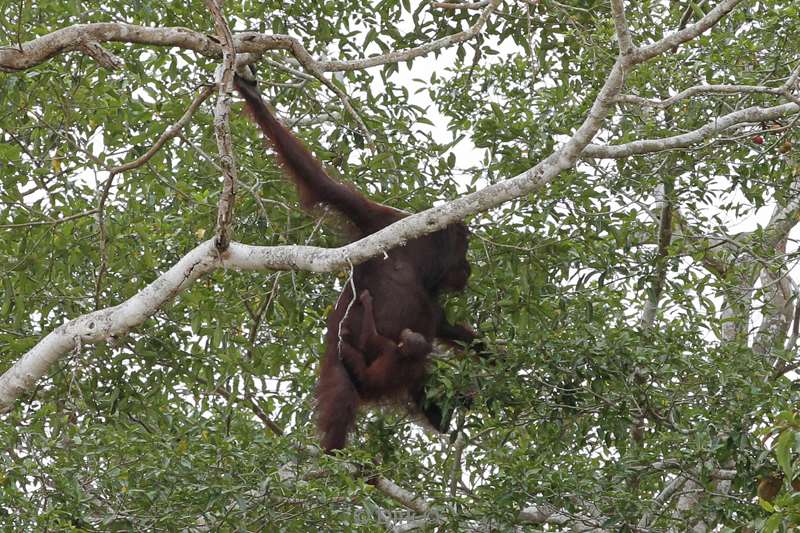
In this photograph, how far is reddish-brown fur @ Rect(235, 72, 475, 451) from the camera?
18.7 feet

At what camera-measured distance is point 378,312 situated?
621 cm

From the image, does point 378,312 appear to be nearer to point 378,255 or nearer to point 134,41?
point 378,255

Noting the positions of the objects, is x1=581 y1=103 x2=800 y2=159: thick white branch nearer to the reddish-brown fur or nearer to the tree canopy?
the tree canopy

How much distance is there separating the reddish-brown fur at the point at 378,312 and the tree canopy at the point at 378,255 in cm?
14

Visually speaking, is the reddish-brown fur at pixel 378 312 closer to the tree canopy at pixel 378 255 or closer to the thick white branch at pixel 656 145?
the tree canopy at pixel 378 255

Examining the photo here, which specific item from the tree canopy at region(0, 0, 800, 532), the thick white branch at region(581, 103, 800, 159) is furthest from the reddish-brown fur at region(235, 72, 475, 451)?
the thick white branch at region(581, 103, 800, 159)

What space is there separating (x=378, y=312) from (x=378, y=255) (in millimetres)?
1284

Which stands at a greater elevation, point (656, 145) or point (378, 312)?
point (378, 312)

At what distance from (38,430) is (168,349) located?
953mm

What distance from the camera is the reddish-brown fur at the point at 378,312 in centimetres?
571

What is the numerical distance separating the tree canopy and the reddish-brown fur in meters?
0.14

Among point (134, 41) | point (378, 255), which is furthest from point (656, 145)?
point (134, 41)

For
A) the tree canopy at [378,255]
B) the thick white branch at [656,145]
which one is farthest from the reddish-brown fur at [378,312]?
the thick white branch at [656,145]

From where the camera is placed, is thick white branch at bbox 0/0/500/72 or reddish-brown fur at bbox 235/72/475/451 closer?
thick white branch at bbox 0/0/500/72
